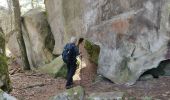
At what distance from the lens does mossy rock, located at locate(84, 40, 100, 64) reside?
13.0 meters

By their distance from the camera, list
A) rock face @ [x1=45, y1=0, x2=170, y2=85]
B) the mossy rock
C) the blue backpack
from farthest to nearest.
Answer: the mossy rock < rock face @ [x1=45, y1=0, x2=170, y2=85] < the blue backpack

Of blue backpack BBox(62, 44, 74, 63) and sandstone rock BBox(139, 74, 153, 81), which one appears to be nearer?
blue backpack BBox(62, 44, 74, 63)

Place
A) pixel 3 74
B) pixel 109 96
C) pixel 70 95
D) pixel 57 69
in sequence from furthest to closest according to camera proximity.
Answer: pixel 57 69 < pixel 3 74 < pixel 70 95 < pixel 109 96

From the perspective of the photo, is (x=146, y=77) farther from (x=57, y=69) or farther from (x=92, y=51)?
(x=57, y=69)

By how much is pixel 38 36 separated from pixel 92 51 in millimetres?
6011

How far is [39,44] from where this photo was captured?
18406 mm

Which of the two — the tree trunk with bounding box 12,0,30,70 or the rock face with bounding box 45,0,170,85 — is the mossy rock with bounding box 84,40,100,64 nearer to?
the rock face with bounding box 45,0,170,85

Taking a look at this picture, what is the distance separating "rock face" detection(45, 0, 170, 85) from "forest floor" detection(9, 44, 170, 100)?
51 centimetres

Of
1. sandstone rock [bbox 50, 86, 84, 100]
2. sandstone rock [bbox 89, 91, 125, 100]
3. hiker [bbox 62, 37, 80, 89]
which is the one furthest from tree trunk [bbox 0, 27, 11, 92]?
sandstone rock [bbox 89, 91, 125, 100]

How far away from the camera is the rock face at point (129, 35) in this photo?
11.1 m

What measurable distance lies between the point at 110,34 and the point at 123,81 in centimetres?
199

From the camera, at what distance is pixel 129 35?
38.2 feet

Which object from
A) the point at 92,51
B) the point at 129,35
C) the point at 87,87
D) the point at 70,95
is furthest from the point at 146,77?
the point at 70,95

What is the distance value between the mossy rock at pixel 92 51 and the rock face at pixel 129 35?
0.41 metres
